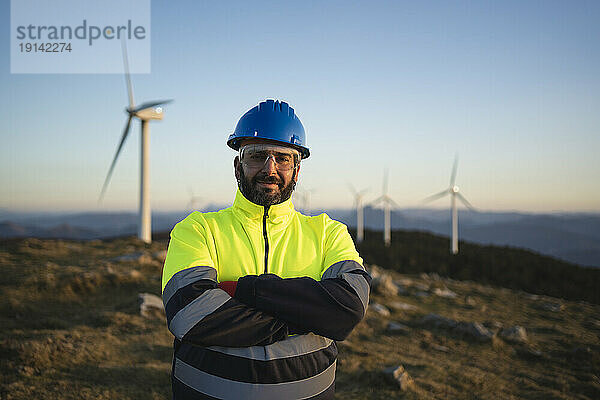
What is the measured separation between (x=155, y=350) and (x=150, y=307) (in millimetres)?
2479

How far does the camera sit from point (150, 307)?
32.4 feet

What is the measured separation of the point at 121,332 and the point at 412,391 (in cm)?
598

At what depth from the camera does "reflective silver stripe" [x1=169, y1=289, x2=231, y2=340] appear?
2.40 meters

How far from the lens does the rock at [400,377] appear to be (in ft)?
22.1

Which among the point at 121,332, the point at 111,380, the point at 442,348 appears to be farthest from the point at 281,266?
the point at 442,348

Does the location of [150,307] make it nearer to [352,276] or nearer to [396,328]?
[396,328]

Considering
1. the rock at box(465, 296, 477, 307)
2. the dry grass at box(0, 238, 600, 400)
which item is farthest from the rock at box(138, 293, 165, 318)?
the rock at box(465, 296, 477, 307)

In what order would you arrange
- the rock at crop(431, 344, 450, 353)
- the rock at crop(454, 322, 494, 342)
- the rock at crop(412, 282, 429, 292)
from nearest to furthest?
the rock at crop(431, 344, 450, 353) < the rock at crop(454, 322, 494, 342) < the rock at crop(412, 282, 429, 292)

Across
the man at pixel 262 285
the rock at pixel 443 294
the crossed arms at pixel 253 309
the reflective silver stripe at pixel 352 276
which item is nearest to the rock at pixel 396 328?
the rock at pixel 443 294

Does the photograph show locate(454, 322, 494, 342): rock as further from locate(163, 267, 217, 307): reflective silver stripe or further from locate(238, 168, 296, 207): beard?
locate(163, 267, 217, 307): reflective silver stripe

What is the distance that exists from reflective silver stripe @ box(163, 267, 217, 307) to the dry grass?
4082 mm

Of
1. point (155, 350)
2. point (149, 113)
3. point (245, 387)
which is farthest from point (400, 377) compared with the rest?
point (149, 113)

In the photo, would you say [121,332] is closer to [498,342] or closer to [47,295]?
[47,295]

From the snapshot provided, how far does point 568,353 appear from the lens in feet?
31.8
